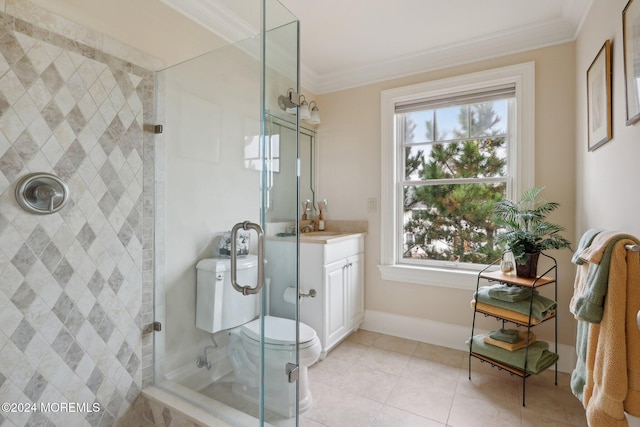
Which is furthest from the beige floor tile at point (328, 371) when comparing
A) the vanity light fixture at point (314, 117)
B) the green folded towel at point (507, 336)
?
the vanity light fixture at point (314, 117)

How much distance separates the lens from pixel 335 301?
2.42 metres

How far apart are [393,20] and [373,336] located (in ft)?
8.33

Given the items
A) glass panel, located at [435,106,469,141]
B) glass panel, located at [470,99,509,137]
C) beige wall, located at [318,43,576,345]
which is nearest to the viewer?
beige wall, located at [318,43,576,345]

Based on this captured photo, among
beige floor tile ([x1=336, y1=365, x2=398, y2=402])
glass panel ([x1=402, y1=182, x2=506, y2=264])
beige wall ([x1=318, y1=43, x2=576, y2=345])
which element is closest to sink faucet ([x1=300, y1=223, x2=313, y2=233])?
beige wall ([x1=318, y1=43, x2=576, y2=345])

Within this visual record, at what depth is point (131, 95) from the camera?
1.58 m

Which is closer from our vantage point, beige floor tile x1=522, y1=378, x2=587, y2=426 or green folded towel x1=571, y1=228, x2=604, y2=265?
green folded towel x1=571, y1=228, x2=604, y2=265

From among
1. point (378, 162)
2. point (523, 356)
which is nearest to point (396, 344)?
point (523, 356)

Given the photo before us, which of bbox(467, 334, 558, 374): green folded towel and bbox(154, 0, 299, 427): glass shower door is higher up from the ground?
bbox(154, 0, 299, 427): glass shower door

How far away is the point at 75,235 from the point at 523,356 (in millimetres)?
2516

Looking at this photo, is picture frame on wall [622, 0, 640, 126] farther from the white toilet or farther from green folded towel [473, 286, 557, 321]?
the white toilet

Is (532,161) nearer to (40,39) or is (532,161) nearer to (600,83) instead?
(600,83)

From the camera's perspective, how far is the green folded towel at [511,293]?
1917 mm

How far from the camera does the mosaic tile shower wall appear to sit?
1206 millimetres

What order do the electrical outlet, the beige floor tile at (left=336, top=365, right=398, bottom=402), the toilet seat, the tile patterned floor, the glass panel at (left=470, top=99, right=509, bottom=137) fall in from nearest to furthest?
the toilet seat → the tile patterned floor → the beige floor tile at (left=336, top=365, right=398, bottom=402) → the glass panel at (left=470, top=99, right=509, bottom=137) → the electrical outlet
